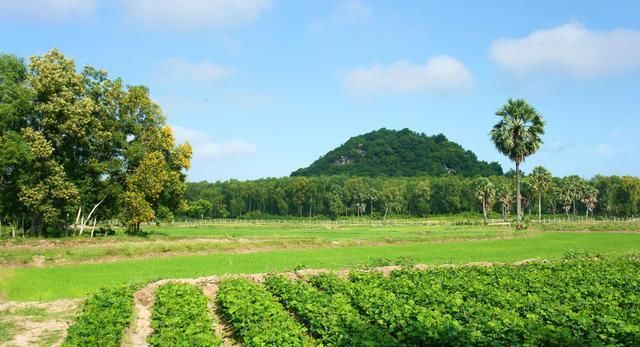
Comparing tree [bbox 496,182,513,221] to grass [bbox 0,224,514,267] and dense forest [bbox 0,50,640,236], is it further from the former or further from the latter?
dense forest [bbox 0,50,640,236]

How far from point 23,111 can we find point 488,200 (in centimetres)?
8343

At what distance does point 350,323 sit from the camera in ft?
40.0

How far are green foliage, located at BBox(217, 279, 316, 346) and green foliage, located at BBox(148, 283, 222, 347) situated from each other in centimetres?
73

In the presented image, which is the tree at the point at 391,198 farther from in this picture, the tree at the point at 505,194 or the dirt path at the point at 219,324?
the dirt path at the point at 219,324

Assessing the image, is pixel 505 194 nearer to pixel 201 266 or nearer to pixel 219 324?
pixel 201 266

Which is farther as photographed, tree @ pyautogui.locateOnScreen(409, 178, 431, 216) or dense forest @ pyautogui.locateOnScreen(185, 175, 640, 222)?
tree @ pyautogui.locateOnScreen(409, 178, 431, 216)

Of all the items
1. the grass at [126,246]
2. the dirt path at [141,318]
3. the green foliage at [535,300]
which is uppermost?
the green foliage at [535,300]

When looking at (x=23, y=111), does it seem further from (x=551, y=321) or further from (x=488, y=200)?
(x=488, y=200)

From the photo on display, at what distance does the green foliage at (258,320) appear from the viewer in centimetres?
1105

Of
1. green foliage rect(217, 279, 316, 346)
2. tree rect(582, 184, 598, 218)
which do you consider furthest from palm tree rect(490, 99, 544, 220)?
tree rect(582, 184, 598, 218)

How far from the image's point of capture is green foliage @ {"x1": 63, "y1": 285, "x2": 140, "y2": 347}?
1112cm

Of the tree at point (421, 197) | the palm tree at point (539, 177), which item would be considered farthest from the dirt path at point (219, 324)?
the tree at point (421, 197)

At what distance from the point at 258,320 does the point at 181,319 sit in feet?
6.61

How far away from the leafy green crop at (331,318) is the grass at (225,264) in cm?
748
